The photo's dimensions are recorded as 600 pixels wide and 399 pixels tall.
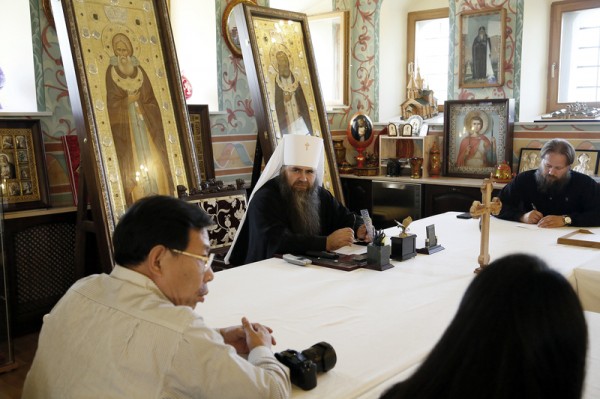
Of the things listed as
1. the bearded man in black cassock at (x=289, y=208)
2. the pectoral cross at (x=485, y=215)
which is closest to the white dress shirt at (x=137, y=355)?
the pectoral cross at (x=485, y=215)

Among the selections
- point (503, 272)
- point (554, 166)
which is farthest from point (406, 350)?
point (554, 166)

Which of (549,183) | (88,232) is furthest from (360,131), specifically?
(88,232)

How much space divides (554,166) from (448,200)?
1.99 meters

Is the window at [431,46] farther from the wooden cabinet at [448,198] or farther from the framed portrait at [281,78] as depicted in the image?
the framed portrait at [281,78]

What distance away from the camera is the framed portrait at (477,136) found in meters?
6.02

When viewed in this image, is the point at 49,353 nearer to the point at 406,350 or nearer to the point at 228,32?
the point at 406,350

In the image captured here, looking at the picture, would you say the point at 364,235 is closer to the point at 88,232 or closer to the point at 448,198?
the point at 88,232

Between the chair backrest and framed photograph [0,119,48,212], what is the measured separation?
1.30 meters

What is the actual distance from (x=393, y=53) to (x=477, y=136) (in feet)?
5.09

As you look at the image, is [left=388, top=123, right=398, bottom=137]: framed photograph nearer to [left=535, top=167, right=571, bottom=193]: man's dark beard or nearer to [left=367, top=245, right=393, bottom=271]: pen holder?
[left=535, top=167, right=571, bottom=193]: man's dark beard

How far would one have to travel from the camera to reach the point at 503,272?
1010mm

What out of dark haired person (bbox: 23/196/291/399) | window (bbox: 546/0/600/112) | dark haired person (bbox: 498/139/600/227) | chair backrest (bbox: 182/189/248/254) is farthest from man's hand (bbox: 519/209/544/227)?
dark haired person (bbox: 23/196/291/399)

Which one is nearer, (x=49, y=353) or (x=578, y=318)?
(x=578, y=318)

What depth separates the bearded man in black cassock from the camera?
143 inches
